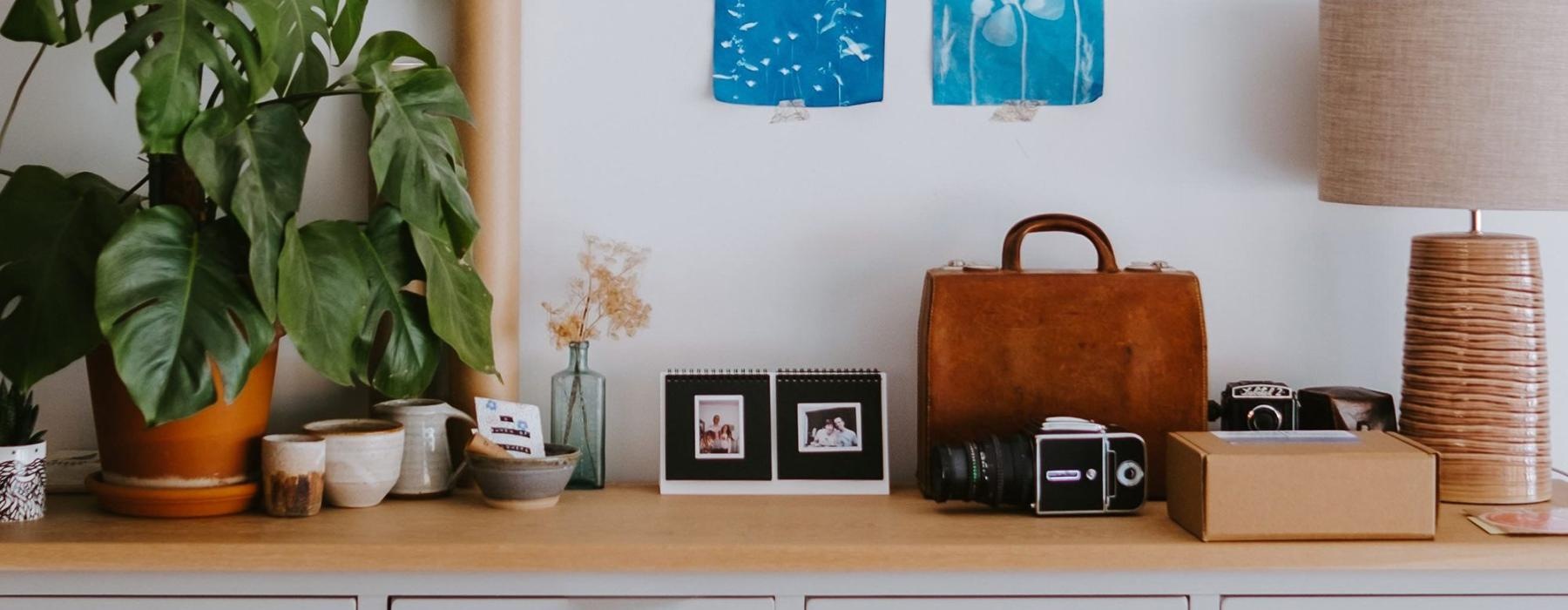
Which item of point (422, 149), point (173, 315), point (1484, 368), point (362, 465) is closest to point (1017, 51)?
point (1484, 368)

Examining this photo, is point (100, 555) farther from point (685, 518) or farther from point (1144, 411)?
point (1144, 411)

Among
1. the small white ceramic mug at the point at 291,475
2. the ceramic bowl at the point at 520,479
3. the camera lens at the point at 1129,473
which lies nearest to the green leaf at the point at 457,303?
the ceramic bowl at the point at 520,479

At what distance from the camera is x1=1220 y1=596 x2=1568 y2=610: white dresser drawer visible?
1656mm

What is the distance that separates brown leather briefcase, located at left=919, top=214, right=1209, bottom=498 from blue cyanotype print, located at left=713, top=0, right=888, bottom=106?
36 centimetres

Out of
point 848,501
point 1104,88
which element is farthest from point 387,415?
point 1104,88

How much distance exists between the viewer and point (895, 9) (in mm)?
2045

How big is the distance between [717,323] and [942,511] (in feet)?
1.56

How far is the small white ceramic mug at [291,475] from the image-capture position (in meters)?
1.73

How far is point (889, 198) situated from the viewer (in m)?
2.07

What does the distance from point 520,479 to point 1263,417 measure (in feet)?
3.40

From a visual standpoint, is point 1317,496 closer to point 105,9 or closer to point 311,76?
point 311,76

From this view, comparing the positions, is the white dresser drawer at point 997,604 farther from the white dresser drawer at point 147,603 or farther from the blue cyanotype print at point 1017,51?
the blue cyanotype print at point 1017,51

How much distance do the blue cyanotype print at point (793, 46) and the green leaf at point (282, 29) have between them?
59 centimetres

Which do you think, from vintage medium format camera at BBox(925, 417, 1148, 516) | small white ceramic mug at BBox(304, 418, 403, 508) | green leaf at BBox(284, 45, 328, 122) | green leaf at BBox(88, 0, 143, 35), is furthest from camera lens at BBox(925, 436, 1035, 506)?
green leaf at BBox(88, 0, 143, 35)
